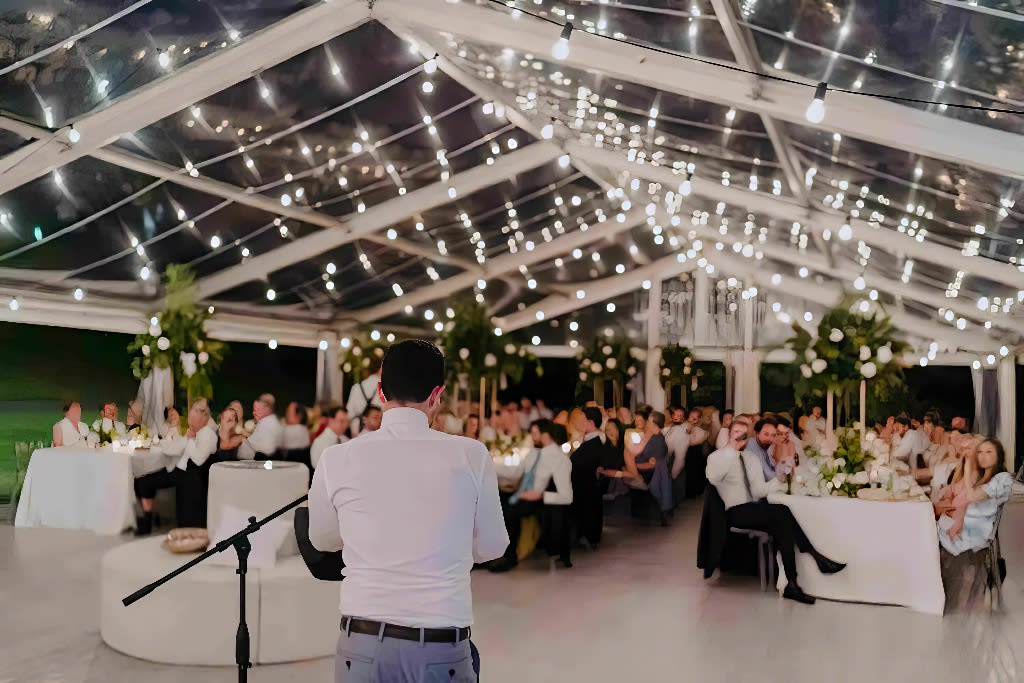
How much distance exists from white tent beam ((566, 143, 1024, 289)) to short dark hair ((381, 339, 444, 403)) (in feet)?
31.1

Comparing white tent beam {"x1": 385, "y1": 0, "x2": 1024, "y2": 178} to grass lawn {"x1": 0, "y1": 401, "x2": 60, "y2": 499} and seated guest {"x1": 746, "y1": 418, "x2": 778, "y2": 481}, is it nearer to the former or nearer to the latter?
seated guest {"x1": 746, "y1": 418, "x2": 778, "y2": 481}

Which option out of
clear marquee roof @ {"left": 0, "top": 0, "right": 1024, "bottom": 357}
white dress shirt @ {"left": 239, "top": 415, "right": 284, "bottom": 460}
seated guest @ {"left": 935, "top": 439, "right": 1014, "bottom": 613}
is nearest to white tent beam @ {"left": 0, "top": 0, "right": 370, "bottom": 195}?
clear marquee roof @ {"left": 0, "top": 0, "right": 1024, "bottom": 357}

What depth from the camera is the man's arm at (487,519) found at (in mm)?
2164

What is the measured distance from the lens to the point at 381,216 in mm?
13906

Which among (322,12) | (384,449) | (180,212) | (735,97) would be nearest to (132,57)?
(322,12)

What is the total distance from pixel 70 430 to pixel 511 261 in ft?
29.8

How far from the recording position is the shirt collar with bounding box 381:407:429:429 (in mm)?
2145

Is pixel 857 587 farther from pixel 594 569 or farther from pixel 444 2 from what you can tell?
pixel 444 2

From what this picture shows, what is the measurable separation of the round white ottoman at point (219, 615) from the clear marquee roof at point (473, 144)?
11.9 ft

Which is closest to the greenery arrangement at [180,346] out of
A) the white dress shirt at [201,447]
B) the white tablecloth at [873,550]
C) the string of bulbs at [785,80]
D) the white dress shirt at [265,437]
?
the white dress shirt at [201,447]

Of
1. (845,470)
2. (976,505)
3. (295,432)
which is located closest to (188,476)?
(295,432)

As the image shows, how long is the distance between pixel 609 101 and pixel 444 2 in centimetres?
176

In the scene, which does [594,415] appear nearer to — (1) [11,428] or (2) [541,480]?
(2) [541,480]

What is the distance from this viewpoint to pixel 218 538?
5613 mm
